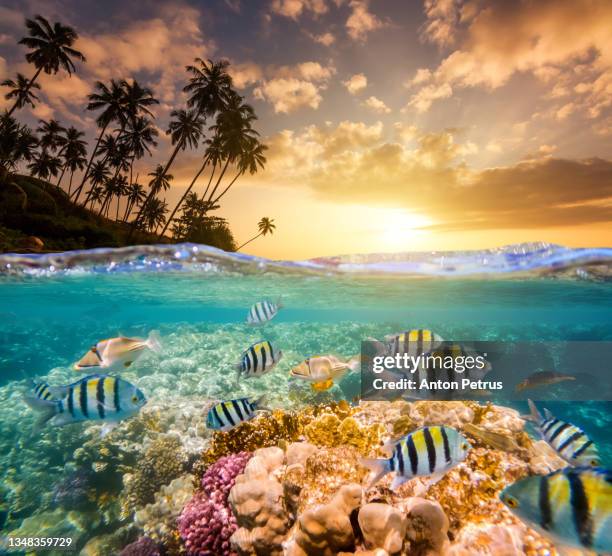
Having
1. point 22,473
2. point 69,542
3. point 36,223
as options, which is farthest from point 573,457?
point 36,223

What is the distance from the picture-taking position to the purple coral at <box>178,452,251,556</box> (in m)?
5.70

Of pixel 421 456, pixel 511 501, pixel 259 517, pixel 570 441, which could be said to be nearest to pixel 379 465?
pixel 421 456

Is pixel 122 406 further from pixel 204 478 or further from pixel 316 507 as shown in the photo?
pixel 204 478

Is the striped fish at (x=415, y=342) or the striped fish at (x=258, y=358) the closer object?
the striped fish at (x=415, y=342)

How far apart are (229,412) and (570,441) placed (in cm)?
447

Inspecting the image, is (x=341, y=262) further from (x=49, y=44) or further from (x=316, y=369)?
(x=49, y=44)

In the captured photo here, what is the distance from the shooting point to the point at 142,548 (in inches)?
244

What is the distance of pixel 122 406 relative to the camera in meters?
4.03

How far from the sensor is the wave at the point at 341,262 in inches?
475

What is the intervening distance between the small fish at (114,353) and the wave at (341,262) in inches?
332

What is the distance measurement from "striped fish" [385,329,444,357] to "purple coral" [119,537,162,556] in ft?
18.8

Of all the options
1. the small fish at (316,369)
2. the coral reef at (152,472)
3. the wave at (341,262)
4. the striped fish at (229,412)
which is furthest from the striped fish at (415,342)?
the wave at (341,262)

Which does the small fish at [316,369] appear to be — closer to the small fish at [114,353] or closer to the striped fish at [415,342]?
the striped fish at [415,342]

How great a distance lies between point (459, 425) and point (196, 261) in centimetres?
1158
